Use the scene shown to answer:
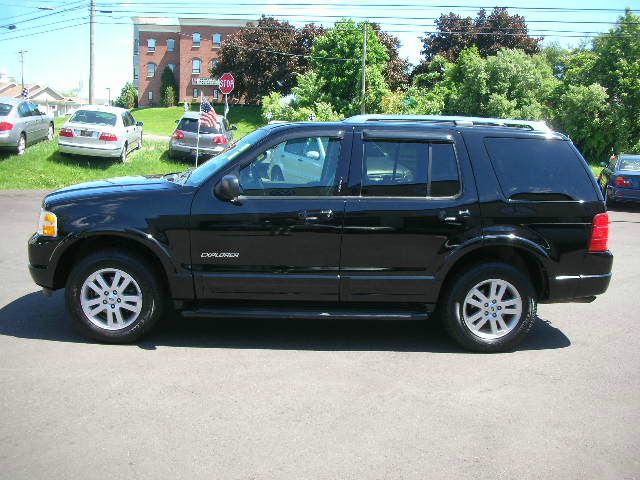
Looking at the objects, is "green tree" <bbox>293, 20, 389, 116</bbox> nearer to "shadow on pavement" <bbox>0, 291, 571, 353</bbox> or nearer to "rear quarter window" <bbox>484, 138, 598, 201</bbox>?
"shadow on pavement" <bbox>0, 291, 571, 353</bbox>

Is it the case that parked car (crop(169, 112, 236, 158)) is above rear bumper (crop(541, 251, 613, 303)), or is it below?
above

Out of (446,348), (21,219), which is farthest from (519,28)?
(446,348)

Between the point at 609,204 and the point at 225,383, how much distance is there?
1734 cm

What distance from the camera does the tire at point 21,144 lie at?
2036 centimetres

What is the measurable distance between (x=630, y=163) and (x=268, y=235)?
1658 centimetres

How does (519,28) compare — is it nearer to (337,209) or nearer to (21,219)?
(21,219)

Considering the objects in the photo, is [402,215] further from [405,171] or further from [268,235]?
[268,235]

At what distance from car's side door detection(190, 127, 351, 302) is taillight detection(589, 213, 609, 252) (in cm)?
221

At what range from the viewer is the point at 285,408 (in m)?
4.42

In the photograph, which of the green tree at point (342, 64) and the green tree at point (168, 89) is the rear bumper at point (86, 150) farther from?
the green tree at point (168, 89)

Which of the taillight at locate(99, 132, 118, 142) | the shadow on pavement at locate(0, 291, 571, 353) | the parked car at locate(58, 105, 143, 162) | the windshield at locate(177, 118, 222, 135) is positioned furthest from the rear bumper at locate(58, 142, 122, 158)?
the shadow on pavement at locate(0, 291, 571, 353)

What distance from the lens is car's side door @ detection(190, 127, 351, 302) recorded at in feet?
17.9

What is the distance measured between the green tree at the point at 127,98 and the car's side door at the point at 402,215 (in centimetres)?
8628

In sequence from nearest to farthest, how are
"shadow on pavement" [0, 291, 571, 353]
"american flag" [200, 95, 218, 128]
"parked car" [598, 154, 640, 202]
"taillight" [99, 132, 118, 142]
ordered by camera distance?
"shadow on pavement" [0, 291, 571, 353] < "parked car" [598, 154, 640, 202] < "taillight" [99, 132, 118, 142] < "american flag" [200, 95, 218, 128]
